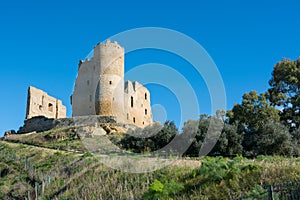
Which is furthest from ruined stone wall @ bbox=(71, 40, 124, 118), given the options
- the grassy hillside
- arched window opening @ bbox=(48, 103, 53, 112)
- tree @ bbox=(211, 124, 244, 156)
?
the grassy hillside

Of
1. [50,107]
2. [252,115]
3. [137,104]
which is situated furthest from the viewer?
[137,104]

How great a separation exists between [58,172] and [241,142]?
45.3ft

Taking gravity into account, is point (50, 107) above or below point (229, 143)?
above

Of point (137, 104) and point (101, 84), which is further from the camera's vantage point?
point (137, 104)

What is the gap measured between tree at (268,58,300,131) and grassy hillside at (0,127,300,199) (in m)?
16.3

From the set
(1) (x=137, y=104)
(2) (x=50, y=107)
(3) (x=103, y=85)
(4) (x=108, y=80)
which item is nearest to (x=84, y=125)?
(3) (x=103, y=85)

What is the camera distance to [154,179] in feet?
39.1

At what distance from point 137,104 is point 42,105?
49.4 ft

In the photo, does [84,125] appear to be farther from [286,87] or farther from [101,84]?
[286,87]

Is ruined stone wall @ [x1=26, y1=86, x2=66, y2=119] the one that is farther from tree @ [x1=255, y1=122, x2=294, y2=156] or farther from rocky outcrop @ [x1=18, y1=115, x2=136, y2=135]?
tree @ [x1=255, y1=122, x2=294, y2=156]

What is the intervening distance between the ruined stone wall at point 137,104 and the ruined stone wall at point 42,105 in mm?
12061

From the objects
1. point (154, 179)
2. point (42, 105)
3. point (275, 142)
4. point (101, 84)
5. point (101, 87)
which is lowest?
point (154, 179)

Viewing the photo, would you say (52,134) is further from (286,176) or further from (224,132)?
(286,176)

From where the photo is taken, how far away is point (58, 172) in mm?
17734
